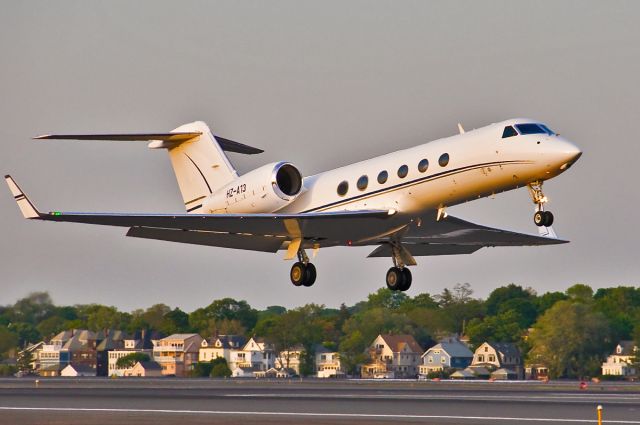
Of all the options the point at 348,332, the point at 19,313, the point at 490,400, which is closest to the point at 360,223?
the point at 490,400

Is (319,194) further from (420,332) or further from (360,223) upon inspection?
(420,332)

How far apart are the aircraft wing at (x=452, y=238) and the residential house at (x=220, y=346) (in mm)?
63497

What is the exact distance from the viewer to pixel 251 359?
10475 cm

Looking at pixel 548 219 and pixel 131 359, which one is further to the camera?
pixel 131 359

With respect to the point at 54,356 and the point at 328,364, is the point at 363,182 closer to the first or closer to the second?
the point at 328,364

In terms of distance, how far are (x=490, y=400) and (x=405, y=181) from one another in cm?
1582

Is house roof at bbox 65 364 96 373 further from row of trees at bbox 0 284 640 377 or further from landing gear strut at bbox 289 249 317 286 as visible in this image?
landing gear strut at bbox 289 249 317 286

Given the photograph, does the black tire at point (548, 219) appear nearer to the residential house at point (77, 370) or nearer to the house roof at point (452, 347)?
the house roof at point (452, 347)

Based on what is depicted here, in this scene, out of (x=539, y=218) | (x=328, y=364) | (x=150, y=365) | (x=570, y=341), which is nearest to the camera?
(x=539, y=218)

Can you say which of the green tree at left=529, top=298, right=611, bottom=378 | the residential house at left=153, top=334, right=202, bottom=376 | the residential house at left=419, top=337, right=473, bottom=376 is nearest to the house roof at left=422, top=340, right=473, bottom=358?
the residential house at left=419, top=337, right=473, bottom=376

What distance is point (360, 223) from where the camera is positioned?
3578cm

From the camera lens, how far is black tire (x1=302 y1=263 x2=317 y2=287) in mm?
38438

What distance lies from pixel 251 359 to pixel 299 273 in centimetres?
6740

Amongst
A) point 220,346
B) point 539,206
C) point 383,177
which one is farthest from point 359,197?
Result: point 220,346
